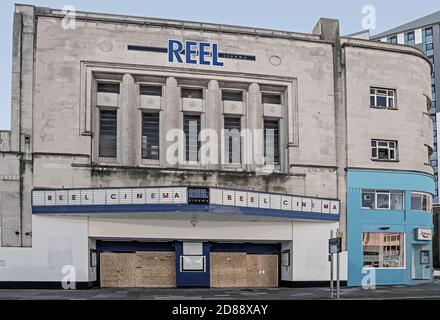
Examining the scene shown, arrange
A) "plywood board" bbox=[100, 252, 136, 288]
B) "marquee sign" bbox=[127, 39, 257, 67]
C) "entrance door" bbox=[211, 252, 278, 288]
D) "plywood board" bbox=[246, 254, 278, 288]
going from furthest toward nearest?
"plywood board" bbox=[246, 254, 278, 288] < "entrance door" bbox=[211, 252, 278, 288] < "marquee sign" bbox=[127, 39, 257, 67] < "plywood board" bbox=[100, 252, 136, 288]

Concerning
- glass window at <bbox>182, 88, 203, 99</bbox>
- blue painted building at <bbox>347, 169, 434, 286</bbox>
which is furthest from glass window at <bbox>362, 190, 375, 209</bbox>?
glass window at <bbox>182, 88, 203, 99</bbox>

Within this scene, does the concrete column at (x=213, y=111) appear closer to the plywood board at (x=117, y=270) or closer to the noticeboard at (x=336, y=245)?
the plywood board at (x=117, y=270)

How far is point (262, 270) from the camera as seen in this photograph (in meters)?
37.9

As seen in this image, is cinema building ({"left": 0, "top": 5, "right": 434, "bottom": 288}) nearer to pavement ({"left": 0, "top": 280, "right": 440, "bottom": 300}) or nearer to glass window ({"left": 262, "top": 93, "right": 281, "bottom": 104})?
glass window ({"left": 262, "top": 93, "right": 281, "bottom": 104})

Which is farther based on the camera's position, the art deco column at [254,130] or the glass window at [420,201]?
the glass window at [420,201]

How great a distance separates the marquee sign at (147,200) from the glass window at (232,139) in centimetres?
404

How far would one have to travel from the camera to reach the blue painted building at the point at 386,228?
3797 centimetres

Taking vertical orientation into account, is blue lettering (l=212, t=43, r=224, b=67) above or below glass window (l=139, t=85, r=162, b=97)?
above

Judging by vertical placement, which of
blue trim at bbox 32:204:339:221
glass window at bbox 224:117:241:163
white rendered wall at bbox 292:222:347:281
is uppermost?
glass window at bbox 224:117:241:163

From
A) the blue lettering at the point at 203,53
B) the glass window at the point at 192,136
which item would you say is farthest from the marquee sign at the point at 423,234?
the blue lettering at the point at 203,53

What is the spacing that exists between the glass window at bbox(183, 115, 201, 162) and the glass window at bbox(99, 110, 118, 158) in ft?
15.8

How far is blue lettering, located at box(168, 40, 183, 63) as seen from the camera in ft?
118
